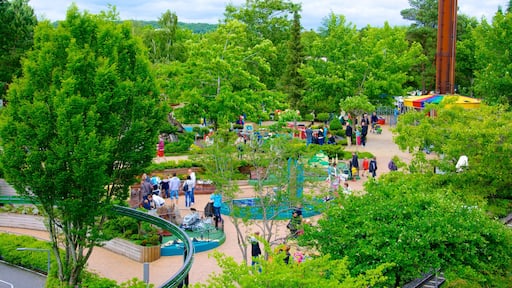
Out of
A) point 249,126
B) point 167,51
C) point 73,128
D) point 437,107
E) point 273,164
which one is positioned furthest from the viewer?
point 167,51

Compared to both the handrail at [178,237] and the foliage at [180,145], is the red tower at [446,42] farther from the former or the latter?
the handrail at [178,237]

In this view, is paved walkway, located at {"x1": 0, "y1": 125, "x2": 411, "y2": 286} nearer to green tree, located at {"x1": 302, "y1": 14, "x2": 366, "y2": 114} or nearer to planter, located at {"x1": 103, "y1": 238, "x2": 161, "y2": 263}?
planter, located at {"x1": 103, "y1": 238, "x2": 161, "y2": 263}

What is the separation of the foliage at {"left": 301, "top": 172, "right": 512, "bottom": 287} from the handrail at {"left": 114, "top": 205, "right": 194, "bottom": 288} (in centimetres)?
286


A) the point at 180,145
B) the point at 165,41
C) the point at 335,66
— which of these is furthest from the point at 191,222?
the point at 165,41

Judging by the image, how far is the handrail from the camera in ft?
44.8

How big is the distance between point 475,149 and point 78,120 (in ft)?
38.9

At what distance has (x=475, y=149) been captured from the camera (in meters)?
19.9

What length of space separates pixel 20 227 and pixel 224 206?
7.62 meters

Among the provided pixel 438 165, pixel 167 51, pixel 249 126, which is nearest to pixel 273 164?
pixel 438 165

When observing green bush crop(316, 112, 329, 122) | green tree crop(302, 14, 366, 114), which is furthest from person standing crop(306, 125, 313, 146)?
green bush crop(316, 112, 329, 122)

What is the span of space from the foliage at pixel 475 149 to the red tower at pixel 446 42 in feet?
70.5

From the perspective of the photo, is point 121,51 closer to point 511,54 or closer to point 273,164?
point 273,164

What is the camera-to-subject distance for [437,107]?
23.1 m

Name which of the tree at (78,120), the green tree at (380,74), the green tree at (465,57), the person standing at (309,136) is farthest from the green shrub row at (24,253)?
the green tree at (465,57)
